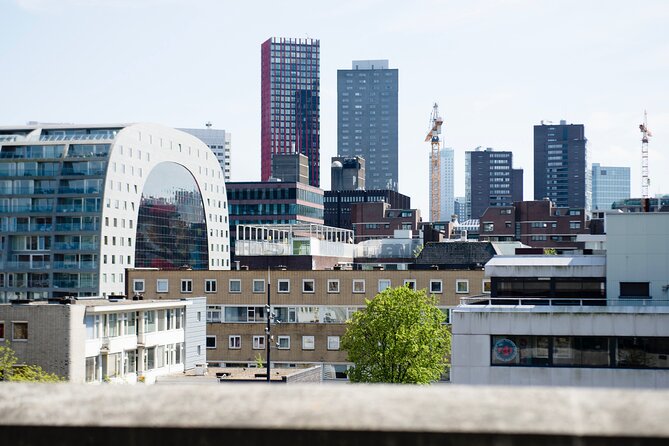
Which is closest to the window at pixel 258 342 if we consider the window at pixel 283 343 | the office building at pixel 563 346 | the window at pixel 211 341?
the window at pixel 283 343

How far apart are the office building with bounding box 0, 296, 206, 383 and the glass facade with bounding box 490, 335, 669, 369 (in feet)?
82.0

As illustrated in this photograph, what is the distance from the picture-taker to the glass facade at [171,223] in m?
142

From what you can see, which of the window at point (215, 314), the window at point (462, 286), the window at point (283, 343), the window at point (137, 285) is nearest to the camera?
the window at point (462, 286)

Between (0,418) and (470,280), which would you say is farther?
(470,280)

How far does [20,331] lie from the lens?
52.8 metres

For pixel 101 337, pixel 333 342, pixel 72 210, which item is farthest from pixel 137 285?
pixel 72 210

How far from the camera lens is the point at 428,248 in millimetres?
107188

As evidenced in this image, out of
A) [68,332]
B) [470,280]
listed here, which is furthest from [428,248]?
[68,332]

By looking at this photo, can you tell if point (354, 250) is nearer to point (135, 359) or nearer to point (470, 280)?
point (470, 280)

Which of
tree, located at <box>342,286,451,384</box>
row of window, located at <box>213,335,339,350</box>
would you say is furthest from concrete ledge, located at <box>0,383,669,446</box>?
row of window, located at <box>213,335,339,350</box>

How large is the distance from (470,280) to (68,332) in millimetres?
35663

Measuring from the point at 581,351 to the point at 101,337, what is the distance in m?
29.8

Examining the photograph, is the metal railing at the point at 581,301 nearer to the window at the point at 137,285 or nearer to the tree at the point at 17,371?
the tree at the point at 17,371

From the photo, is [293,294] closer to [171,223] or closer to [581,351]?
[581,351]
